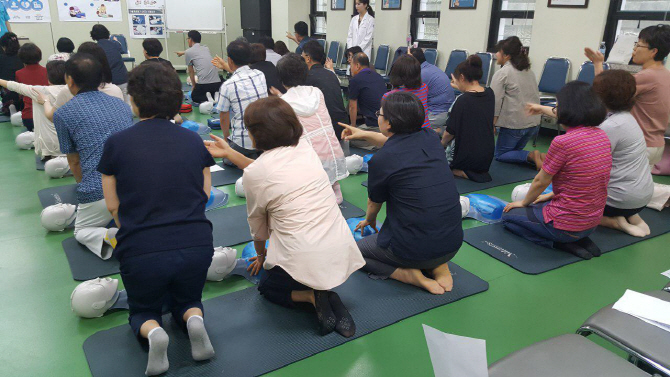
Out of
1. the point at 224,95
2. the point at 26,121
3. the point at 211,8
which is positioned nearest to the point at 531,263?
the point at 224,95

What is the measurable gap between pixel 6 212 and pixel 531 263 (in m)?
3.78

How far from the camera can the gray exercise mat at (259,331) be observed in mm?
1901

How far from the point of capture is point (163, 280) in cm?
177

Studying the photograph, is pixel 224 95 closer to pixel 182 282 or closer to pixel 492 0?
pixel 182 282

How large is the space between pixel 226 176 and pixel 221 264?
1865 millimetres

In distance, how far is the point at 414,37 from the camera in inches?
309

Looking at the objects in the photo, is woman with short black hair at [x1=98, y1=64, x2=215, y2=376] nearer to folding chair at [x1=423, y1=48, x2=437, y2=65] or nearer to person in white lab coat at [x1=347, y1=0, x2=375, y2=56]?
folding chair at [x1=423, y1=48, x2=437, y2=65]

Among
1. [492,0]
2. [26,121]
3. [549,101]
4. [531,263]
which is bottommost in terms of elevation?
[531,263]

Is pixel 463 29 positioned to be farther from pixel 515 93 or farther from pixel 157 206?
pixel 157 206

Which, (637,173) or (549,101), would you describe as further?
(549,101)

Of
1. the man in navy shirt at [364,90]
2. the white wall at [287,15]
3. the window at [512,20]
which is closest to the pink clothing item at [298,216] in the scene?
the man in navy shirt at [364,90]

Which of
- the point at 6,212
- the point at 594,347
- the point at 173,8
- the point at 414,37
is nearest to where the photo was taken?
the point at 594,347

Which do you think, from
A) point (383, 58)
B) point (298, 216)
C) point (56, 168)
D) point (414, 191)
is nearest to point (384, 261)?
point (414, 191)

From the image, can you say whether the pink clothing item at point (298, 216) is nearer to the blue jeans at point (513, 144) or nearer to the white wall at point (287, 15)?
the blue jeans at point (513, 144)
